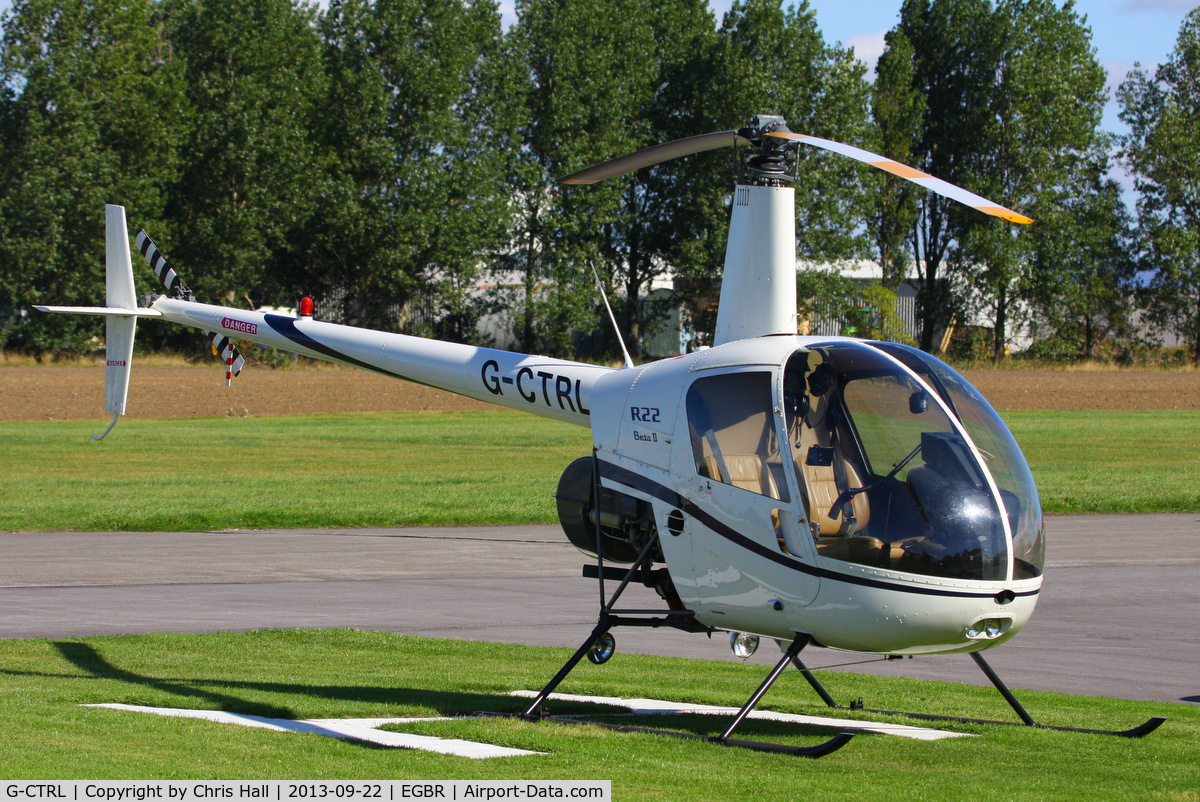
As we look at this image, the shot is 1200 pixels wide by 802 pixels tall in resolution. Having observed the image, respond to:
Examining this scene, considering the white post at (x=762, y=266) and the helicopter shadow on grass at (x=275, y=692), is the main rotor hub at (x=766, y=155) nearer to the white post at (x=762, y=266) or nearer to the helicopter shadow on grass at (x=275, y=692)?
the white post at (x=762, y=266)

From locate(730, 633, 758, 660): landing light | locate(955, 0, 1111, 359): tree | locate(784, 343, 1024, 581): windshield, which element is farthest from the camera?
locate(955, 0, 1111, 359): tree

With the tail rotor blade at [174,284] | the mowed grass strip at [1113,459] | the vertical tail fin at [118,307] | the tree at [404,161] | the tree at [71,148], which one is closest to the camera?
the tail rotor blade at [174,284]

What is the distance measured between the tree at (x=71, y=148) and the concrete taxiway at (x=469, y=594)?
117ft

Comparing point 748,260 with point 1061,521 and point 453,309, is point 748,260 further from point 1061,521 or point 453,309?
point 453,309

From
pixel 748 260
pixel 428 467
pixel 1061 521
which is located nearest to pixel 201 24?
pixel 428 467

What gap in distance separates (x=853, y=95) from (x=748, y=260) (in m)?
53.1

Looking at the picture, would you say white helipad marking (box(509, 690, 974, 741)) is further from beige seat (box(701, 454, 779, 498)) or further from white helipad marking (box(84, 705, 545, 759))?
beige seat (box(701, 454, 779, 498))

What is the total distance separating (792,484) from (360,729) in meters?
3.15

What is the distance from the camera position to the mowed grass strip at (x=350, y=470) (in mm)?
20797

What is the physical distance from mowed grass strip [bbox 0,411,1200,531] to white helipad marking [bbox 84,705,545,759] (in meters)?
12.2

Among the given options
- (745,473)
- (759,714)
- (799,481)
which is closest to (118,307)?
(759,714)

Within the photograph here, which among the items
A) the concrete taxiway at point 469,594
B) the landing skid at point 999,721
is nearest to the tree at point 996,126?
the concrete taxiway at point 469,594

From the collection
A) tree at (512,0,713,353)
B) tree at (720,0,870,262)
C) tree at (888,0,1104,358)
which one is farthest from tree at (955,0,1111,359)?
tree at (512,0,713,353)

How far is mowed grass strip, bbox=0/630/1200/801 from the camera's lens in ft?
20.7
